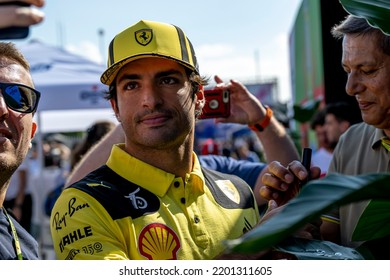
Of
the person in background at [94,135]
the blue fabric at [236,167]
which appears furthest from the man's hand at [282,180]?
the person in background at [94,135]

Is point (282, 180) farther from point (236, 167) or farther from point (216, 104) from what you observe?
point (236, 167)

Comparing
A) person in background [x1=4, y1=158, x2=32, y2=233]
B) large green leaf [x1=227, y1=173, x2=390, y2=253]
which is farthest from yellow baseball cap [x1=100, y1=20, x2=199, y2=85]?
person in background [x1=4, y1=158, x2=32, y2=233]

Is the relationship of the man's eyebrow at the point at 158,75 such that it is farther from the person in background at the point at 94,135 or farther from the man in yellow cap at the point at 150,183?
the person in background at the point at 94,135

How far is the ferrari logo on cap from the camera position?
153 centimetres

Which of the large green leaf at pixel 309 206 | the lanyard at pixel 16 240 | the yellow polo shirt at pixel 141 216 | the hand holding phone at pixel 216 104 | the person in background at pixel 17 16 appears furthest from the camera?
the hand holding phone at pixel 216 104

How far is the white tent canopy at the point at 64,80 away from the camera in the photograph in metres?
5.62

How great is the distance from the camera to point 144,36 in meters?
1.55

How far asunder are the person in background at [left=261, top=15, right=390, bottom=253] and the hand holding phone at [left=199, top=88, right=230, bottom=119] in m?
0.47

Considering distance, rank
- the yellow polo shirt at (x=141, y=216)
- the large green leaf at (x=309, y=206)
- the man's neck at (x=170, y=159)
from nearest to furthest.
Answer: the large green leaf at (x=309, y=206) → the yellow polo shirt at (x=141, y=216) → the man's neck at (x=170, y=159)

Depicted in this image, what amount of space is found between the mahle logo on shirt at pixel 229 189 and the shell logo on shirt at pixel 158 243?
338 millimetres

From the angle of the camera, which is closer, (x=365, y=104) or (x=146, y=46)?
(x=146, y=46)

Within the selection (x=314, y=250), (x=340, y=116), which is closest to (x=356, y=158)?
(x=314, y=250)

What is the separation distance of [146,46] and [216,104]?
0.61m

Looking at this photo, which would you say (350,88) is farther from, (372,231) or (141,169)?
(372,231)
